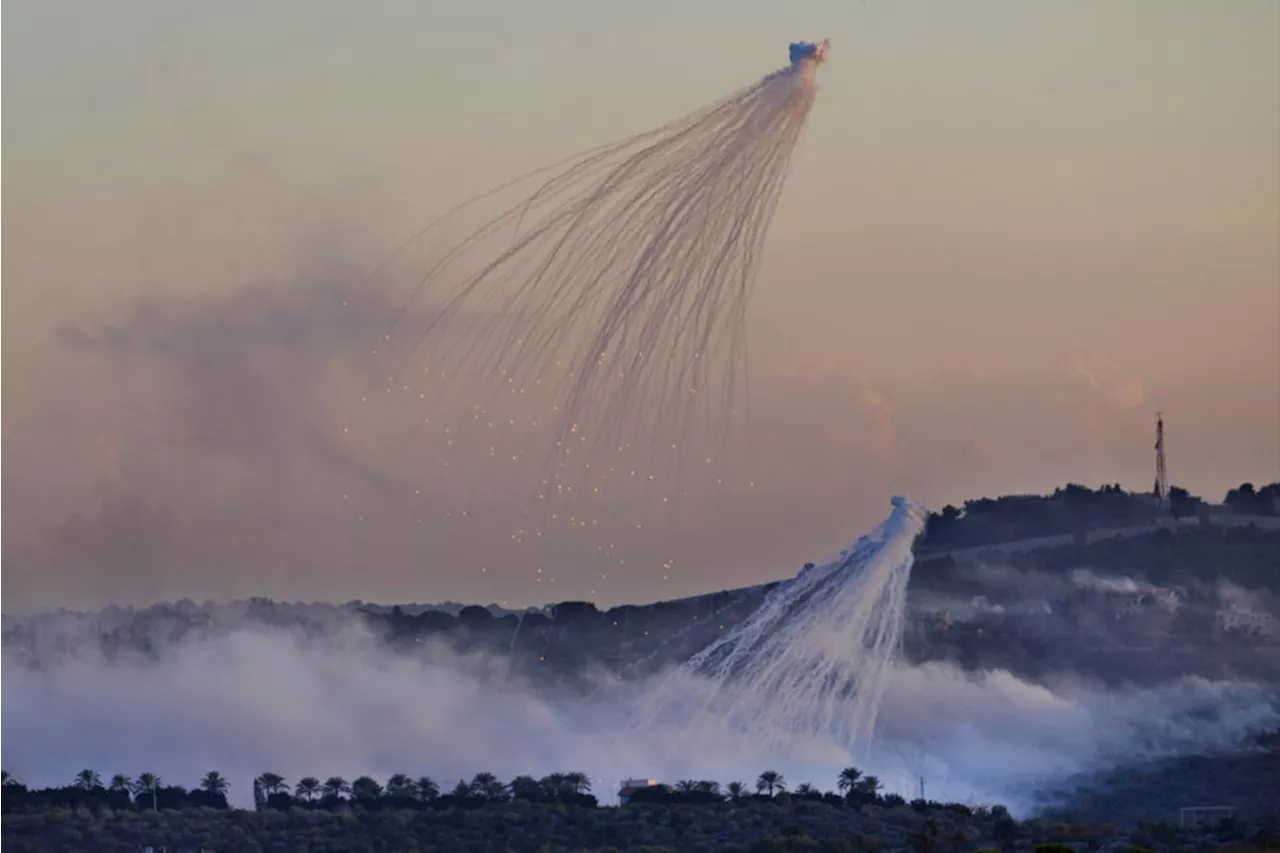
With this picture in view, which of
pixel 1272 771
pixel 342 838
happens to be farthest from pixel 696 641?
pixel 1272 771

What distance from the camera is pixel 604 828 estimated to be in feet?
516

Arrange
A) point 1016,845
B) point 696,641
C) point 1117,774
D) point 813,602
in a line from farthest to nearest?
point 1117,774, point 1016,845, point 696,641, point 813,602

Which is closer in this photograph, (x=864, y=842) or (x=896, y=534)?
(x=896, y=534)

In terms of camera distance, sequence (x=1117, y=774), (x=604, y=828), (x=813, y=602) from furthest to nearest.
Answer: (x=1117, y=774) → (x=604, y=828) → (x=813, y=602)

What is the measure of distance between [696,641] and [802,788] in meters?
40.6

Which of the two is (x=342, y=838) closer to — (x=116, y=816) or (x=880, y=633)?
(x=116, y=816)

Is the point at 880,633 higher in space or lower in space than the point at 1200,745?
lower

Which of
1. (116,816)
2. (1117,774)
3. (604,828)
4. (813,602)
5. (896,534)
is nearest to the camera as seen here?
(896,534)

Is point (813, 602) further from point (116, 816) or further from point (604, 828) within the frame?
point (116, 816)

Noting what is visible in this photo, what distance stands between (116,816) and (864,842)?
57.9 meters

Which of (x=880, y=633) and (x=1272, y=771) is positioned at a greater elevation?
(x=1272, y=771)

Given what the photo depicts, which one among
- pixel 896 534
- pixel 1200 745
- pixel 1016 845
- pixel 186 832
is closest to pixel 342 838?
pixel 186 832

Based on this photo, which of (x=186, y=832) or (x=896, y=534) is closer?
(x=896, y=534)

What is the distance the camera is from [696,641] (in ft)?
408
